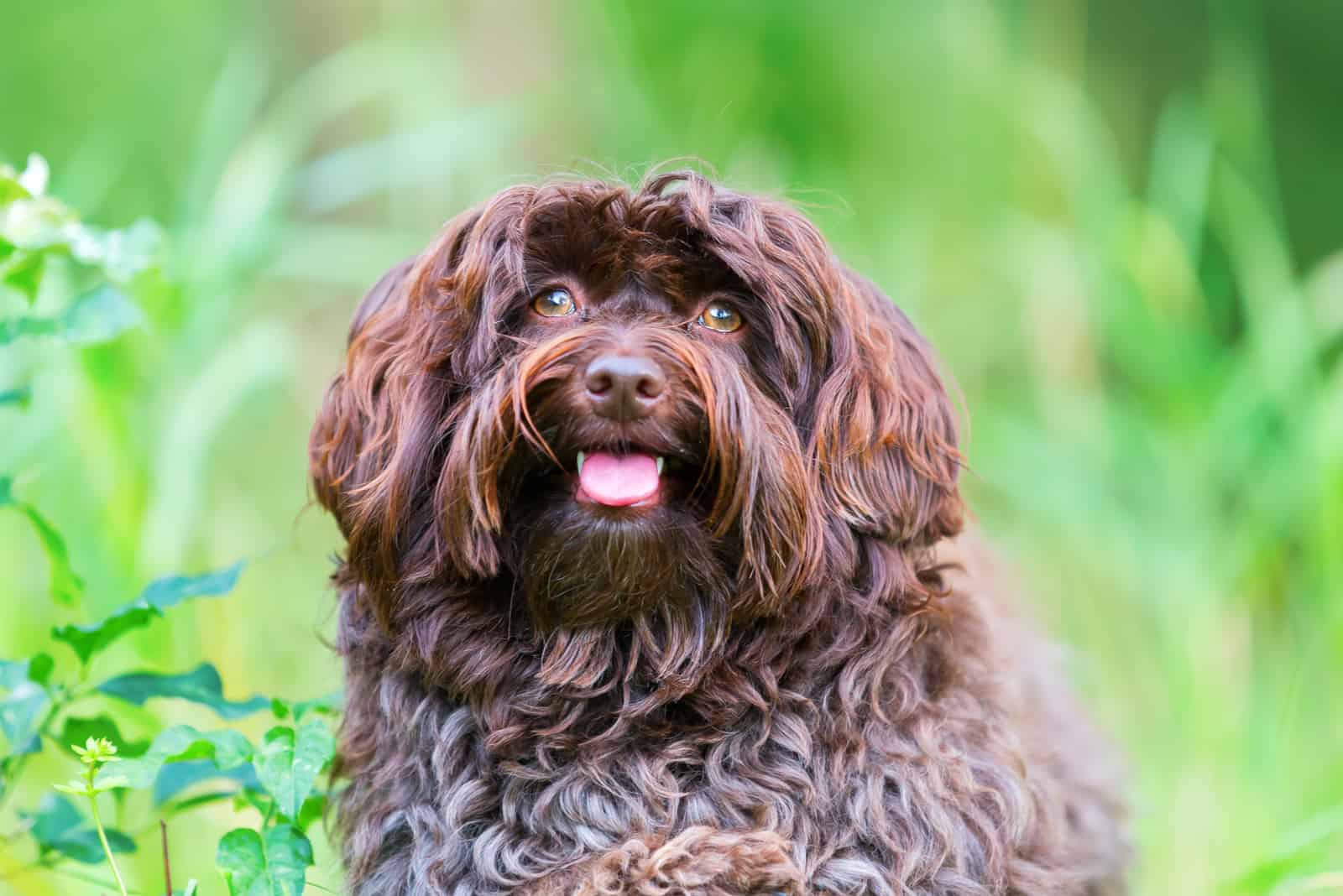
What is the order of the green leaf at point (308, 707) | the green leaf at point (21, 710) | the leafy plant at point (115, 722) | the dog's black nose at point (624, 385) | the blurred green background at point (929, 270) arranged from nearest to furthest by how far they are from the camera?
1. the dog's black nose at point (624, 385)
2. the leafy plant at point (115, 722)
3. the green leaf at point (308, 707)
4. the green leaf at point (21, 710)
5. the blurred green background at point (929, 270)

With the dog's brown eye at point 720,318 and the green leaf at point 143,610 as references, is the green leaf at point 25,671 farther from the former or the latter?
the dog's brown eye at point 720,318

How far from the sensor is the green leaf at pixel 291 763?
2324 mm

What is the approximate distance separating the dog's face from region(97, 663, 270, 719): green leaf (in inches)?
17.0

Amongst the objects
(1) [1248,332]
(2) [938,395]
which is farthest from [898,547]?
(1) [1248,332]

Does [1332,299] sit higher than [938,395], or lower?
higher

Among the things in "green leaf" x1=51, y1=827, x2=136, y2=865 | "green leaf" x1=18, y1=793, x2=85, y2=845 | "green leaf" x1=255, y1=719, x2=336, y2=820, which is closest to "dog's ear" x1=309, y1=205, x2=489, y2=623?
"green leaf" x1=255, y1=719, x2=336, y2=820

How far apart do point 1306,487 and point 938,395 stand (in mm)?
2195

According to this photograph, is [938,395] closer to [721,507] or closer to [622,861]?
[721,507]

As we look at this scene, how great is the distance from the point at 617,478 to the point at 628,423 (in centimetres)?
14

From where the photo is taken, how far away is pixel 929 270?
580 cm

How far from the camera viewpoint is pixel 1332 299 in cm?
480

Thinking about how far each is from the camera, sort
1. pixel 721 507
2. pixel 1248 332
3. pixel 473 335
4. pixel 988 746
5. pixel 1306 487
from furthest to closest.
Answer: pixel 1248 332
pixel 1306 487
pixel 988 746
pixel 473 335
pixel 721 507

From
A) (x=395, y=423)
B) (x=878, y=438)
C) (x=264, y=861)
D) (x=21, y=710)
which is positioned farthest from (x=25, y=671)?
(x=878, y=438)

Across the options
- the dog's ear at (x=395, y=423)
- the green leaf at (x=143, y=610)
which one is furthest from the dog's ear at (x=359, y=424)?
the green leaf at (x=143, y=610)
